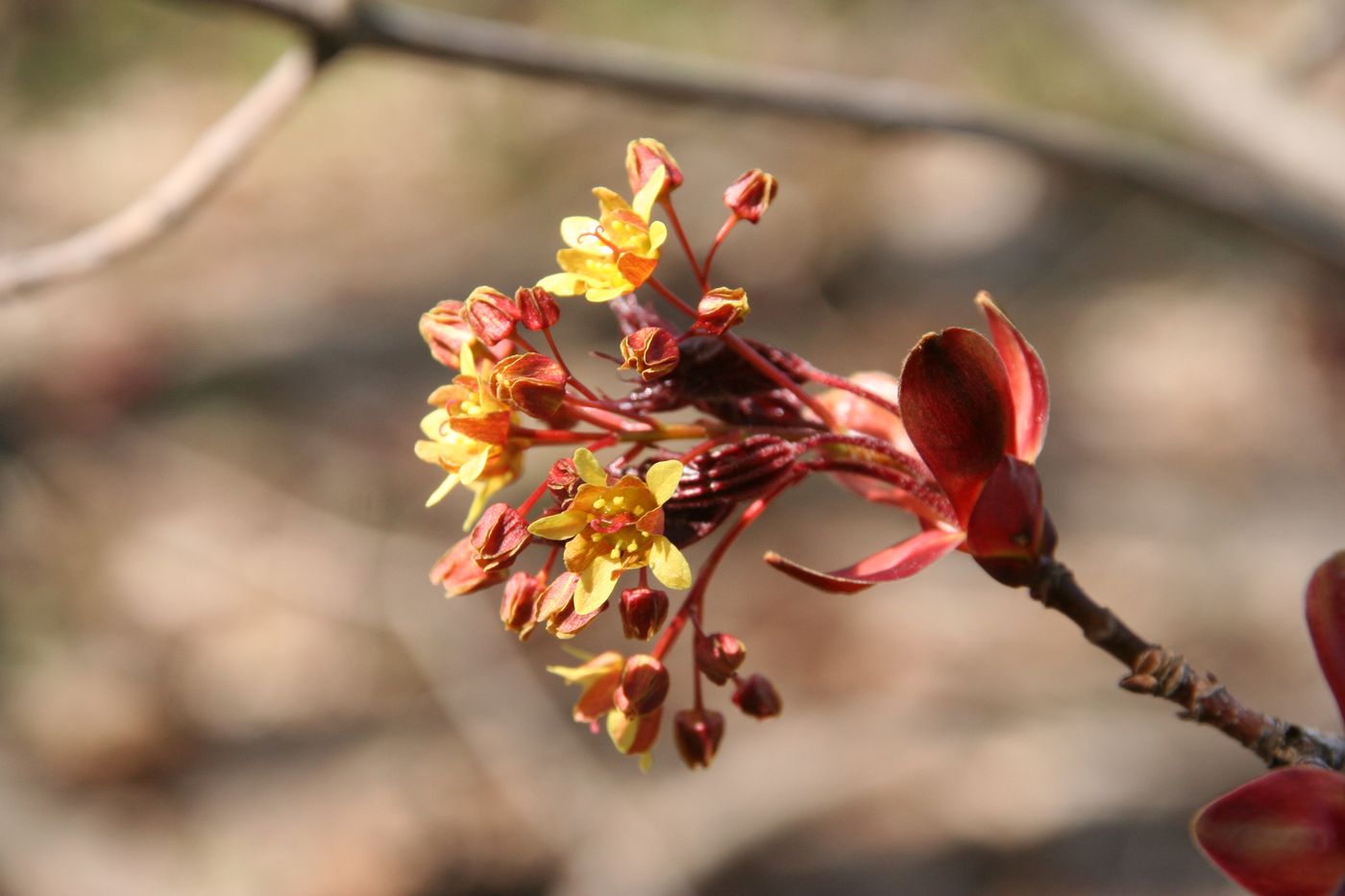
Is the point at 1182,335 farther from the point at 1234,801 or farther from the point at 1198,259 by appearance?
the point at 1234,801

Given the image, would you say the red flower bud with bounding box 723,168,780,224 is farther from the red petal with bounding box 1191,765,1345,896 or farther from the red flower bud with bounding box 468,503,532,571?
the red petal with bounding box 1191,765,1345,896

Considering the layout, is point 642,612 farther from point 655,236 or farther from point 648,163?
point 648,163

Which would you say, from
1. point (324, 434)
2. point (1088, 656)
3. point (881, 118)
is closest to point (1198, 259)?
point (1088, 656)

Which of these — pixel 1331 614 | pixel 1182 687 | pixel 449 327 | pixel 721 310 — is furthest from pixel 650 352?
pixel 1331 614

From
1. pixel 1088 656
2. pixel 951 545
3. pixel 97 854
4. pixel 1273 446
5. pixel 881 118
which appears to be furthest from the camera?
pixel 1273 446

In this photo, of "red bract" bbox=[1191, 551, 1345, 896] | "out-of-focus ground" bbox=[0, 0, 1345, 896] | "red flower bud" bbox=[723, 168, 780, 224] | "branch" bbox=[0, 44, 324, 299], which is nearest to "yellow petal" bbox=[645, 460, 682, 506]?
"red flower bud" bbox=[723, 168, 780, 224]

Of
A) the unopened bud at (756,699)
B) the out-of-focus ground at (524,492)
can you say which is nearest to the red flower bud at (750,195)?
the unopened bud at (756,699)
